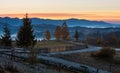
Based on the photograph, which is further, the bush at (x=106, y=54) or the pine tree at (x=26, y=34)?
the bush at (x=106, y=54)

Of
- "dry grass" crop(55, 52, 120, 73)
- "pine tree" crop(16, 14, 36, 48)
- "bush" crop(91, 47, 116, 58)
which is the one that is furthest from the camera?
"bush" crop(91, 47, 116, 58)

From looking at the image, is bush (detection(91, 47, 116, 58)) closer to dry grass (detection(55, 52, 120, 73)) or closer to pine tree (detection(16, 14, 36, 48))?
dry grass (detection(55, 52, 120, 73))

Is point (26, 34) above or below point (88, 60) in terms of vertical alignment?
above

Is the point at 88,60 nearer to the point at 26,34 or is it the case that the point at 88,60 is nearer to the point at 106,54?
the point at 106,54

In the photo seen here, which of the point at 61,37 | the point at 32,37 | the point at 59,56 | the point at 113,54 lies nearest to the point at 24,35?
the point at 32,37

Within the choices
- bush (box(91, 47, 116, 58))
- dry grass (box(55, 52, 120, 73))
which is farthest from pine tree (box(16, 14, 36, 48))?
bush (box(91, 47, 116, 58))

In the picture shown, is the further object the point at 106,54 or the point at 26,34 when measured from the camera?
the point at 106,54

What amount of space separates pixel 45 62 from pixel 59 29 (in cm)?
8802

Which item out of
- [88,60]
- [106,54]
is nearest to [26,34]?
[88,60]

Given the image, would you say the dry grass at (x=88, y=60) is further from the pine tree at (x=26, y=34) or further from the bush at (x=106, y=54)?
the pine tree at (x=26, y=34)

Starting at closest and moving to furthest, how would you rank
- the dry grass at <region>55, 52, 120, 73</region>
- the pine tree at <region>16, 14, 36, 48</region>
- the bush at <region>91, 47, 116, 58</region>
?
the dry grass at <region>55, 52, 120, 73</region> < the pine tree at <region>16, 14, 36, 48</region> < the bush at <region>91, 47, 116, 58</region>

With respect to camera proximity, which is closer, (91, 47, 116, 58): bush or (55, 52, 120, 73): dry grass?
(55, 52, 120, 73): dry grass

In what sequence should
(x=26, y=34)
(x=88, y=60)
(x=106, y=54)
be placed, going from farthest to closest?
(x=106, y=54)
(x=26, y=34)
(x=88, y=60)

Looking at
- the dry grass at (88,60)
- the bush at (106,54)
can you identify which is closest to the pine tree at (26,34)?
the dry grass at (88,60)
